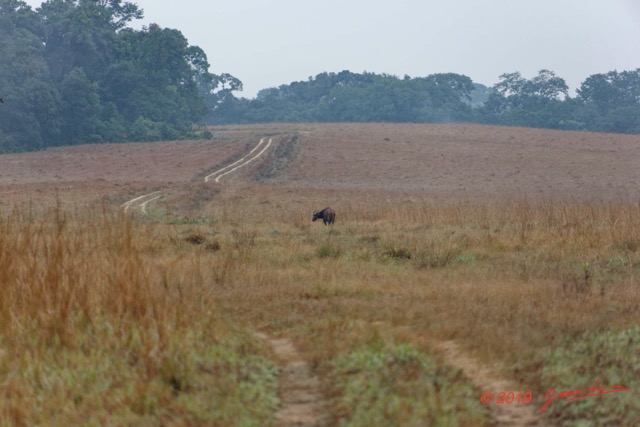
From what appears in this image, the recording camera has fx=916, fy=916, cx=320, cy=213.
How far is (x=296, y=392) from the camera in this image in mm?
6211

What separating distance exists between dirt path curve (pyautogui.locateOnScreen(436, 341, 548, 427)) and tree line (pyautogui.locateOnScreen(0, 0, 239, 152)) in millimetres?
53543

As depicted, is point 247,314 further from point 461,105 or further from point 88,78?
point 461,105

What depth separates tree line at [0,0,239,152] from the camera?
192 feet

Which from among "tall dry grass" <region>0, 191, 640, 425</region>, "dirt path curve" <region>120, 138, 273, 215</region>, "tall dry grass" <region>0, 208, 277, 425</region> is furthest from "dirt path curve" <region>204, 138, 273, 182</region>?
"tall dry grass" <region>0, 208, 277, 425</region>

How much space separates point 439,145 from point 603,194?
18815 millimetres

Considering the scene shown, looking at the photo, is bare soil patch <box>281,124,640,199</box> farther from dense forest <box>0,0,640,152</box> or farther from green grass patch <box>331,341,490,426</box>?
green grass patch <box>331,341,490,426</box>

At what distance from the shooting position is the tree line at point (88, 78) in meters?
58.6

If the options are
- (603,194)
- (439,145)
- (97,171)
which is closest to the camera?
(603,194)

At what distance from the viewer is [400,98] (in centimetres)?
8988

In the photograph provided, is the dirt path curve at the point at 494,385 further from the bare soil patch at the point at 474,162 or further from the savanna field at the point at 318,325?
the bare soil patch at the point at 474,162

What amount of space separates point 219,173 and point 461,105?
180 ft

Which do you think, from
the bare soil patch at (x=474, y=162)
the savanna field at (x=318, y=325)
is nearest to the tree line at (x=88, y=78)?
the bare soil patch at (x=474, y=162)

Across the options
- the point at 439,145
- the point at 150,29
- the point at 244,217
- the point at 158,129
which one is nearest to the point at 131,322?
the point at 244,217

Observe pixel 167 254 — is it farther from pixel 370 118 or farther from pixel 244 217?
pixel 370 118
